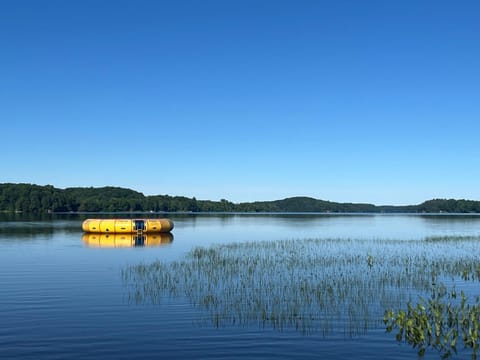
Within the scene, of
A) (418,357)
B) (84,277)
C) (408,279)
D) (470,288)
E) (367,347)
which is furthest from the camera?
Result: (84,277)

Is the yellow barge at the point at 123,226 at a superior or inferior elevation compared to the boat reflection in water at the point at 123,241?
superior

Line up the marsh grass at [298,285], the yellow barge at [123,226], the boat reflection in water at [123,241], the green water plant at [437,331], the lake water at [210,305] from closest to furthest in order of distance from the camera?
1. the green water plant at [437,331]
2. the lake water at [210,305]
3. the marsh grass at [298,285]
4. the boat reflection in water at [123,241]
5. the yellow barge at [123,226]

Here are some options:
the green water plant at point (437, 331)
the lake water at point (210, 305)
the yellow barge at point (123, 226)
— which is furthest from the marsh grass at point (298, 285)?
the yellow barge at point (123, 226)

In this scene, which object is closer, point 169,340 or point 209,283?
point 169,340

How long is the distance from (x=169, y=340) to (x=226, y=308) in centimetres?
471

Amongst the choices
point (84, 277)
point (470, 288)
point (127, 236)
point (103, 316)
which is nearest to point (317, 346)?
point (103, 316)

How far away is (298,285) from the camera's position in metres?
25.4

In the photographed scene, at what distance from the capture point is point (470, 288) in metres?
25.4

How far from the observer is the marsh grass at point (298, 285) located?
1875 centimetres

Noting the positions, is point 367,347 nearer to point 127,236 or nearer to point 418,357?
point 418,357

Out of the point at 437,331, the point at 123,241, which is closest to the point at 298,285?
the point at 437,331

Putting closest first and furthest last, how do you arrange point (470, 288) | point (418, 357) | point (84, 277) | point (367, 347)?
point (418, 357) < point (367, 347) < point (470, 288) < point (84, 277)

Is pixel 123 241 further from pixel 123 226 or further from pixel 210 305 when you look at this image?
pixel 210 305

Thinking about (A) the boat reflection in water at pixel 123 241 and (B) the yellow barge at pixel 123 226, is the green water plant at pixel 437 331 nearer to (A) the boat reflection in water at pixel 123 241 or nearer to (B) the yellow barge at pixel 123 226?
(A) the boat reflection in water at pixel 123 241
